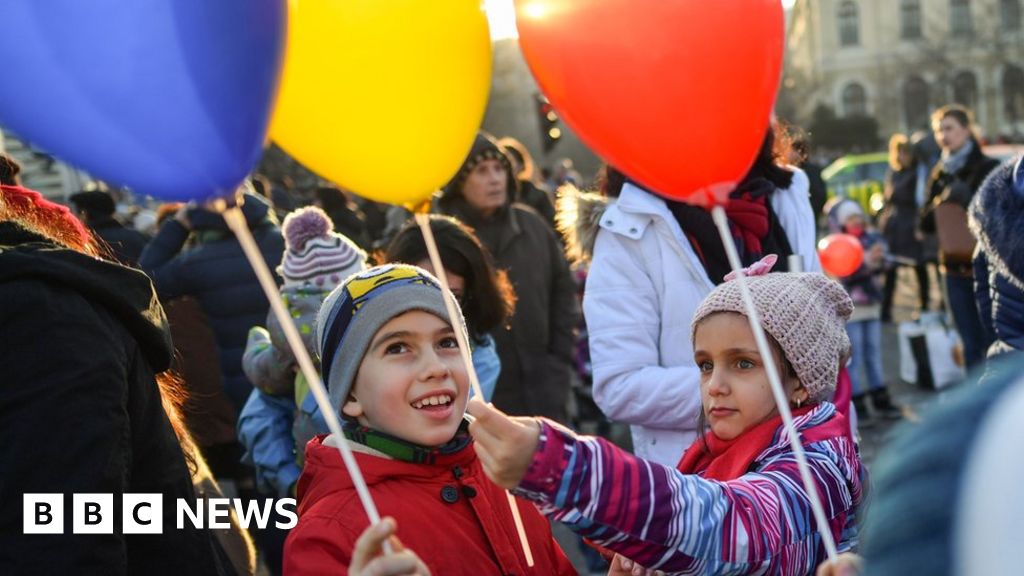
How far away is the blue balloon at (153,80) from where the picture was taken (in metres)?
1.72

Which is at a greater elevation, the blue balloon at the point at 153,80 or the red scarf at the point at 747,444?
the blue balloon at the point at 153,80

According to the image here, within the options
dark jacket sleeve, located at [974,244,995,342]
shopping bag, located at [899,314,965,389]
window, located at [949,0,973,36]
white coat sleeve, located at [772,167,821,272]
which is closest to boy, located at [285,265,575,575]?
white coat sleeve, located at [772,167,821,272]

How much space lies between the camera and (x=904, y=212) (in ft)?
36.5

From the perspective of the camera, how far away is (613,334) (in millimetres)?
2916

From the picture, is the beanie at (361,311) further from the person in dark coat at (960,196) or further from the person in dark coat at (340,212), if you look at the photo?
the person in dark coat at (340,212)

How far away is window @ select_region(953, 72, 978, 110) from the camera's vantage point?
51312mm

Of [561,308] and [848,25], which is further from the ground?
[848,25]

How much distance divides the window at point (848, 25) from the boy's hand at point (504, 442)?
2323 inches

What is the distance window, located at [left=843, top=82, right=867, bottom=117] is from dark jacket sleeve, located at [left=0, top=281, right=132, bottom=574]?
2256 inches

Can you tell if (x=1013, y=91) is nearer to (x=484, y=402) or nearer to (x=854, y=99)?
(x=854, y=99)

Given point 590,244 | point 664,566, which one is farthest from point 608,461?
point 590,244

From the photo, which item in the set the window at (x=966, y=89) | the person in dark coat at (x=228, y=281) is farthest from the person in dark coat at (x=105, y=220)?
the window at (x=966, y=89)

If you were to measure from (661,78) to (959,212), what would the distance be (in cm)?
562

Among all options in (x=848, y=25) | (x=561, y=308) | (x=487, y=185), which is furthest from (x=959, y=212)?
(x=848, y=25)
